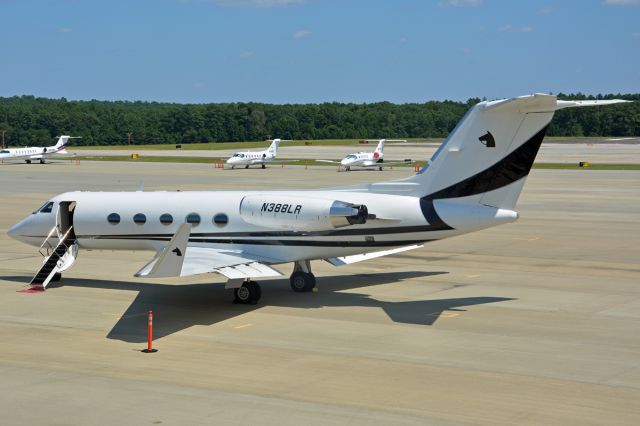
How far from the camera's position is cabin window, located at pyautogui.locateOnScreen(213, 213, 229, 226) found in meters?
24.0

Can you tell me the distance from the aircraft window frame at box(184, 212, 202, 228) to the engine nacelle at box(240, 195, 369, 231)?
1.24 metres

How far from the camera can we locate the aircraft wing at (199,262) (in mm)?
19828

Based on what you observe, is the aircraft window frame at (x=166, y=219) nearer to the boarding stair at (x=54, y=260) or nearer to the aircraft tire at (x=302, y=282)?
the boarding stair at (x=54, y=260)

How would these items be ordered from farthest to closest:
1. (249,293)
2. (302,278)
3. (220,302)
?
(302,278)
(220,302)
(249,293)

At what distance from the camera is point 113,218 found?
25.2 m

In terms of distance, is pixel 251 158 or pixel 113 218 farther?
pixel 251 158

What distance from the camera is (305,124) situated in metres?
174

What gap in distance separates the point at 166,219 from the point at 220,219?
159cm

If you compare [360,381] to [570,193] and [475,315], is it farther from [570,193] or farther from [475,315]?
[570,193]

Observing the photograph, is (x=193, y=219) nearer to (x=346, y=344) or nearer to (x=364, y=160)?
(x=346, y=344)

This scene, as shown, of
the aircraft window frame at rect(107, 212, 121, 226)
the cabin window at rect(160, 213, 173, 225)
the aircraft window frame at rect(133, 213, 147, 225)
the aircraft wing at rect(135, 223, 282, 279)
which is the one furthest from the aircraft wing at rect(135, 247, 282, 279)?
the aircraft window frame at rect(107, 212, 121, 226)

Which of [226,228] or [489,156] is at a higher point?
[489,156]

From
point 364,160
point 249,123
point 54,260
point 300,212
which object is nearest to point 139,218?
point 54,260

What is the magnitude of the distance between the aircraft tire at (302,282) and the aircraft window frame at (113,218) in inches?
197
